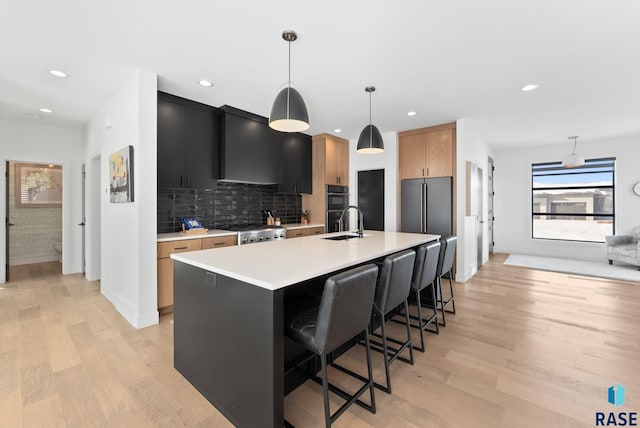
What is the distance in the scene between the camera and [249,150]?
167 inches

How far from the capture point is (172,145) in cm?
349

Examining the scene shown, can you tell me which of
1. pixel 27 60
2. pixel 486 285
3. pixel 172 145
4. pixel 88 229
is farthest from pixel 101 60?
pixel 486 285

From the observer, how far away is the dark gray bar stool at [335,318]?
1427mm

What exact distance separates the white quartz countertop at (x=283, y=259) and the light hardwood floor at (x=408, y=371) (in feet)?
2.84

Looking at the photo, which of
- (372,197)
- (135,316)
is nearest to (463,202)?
(372,197)

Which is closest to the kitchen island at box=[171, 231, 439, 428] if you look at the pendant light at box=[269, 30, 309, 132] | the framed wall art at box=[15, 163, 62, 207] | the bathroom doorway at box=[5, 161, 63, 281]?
the pendant light at box=[269, 30, 309, 132]

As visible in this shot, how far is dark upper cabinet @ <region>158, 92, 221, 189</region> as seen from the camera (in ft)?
11.2

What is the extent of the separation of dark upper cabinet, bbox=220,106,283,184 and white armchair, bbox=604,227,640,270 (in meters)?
6.47

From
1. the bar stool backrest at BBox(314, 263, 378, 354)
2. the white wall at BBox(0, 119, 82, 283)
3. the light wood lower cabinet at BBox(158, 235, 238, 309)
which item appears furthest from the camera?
the white wall at BBox(0, 119, 82, 283)

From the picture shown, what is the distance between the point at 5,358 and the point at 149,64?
107 inches

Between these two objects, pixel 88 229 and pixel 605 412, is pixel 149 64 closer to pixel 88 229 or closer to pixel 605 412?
pixel 88 229

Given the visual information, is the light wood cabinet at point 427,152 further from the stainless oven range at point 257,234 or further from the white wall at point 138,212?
the white wall at point 138,212

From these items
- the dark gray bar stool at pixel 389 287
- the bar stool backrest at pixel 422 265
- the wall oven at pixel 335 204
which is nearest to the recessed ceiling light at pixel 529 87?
the bar stool backrest at pixel 422 265

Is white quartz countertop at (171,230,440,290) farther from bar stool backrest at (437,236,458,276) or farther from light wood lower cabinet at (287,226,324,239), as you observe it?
light wood lower cabinet at (287,226,324,239)
